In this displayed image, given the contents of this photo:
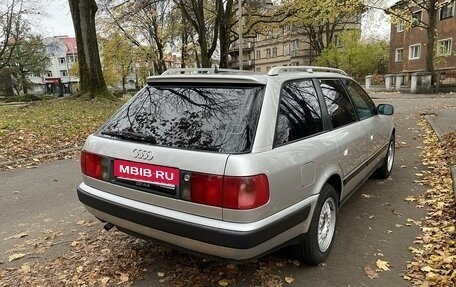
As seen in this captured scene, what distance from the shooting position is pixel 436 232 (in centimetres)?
385

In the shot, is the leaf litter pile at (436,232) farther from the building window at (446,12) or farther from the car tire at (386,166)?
the building window at (446,12)

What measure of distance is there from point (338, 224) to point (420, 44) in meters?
34.8

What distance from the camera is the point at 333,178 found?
346cm

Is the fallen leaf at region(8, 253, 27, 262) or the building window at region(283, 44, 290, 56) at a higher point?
the building window at region(283, 44, 290, 56)

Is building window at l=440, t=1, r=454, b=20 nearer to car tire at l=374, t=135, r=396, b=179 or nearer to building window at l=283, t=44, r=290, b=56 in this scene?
car tire at l=374, t=135, r=396, b=179

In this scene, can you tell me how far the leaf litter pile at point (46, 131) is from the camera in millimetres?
7633

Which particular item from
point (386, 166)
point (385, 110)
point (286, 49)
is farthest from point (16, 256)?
point (286, 49)

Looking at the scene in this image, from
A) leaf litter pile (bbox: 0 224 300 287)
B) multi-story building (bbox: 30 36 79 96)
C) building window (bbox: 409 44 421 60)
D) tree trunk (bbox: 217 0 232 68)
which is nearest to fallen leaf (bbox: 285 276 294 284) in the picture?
leaf litter pile (bbox: 0 224 300 287)

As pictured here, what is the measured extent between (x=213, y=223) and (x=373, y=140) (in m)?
2.99

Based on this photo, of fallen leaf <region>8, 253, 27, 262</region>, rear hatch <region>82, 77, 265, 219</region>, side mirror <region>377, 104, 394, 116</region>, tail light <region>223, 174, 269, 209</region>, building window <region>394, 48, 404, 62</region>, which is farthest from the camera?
building window <region>394, 48, 404, 62</region>

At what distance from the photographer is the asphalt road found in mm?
3176

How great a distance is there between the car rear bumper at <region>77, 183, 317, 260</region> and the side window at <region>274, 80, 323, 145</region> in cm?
55

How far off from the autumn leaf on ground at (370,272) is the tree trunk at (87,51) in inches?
545

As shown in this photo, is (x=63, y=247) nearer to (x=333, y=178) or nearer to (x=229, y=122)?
(x=229, y=122)
